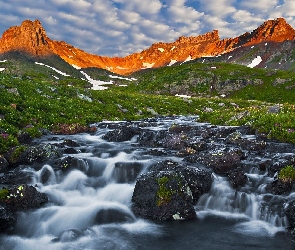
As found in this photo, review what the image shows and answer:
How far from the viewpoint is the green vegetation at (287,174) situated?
36.8ft

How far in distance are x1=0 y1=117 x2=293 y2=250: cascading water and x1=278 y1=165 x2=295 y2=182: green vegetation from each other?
742 mm

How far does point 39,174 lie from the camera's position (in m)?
12.9

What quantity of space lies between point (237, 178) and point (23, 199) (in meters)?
8.35

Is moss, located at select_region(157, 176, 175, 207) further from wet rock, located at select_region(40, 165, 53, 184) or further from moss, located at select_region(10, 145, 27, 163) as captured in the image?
moss, located at select_region(10, 145, 27, 163)

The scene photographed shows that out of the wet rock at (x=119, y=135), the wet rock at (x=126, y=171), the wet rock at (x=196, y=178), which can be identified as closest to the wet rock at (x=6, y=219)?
the wet rock at (x=126, y=171)

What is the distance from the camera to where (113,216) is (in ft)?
35.3

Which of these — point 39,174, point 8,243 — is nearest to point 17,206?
point 8,243

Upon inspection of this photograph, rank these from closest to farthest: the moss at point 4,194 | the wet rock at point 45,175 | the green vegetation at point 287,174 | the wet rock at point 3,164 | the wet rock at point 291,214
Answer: the wet rock at point 291,214 → the moss at point 4,194 → the green vegetation at point 287,174 → the wet rock at point 45,175 → the wet rock at point 3,164

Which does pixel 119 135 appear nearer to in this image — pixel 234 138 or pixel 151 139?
pixel 151 139

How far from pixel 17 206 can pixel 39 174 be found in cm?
268

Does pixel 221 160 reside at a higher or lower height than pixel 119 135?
lower

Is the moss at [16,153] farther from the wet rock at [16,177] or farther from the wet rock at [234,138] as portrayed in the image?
the wet rock at [234,138]

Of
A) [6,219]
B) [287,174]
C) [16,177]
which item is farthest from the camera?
[16,177]

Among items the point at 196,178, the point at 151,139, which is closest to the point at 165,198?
the point at 196,178
